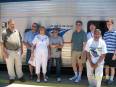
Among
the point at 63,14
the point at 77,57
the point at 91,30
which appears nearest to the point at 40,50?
the point at 77,57

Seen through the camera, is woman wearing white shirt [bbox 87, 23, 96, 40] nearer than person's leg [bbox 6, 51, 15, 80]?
No

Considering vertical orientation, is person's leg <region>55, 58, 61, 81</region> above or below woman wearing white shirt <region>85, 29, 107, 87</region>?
below

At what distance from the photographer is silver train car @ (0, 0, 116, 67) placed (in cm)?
1106

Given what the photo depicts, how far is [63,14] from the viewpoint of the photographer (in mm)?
11352

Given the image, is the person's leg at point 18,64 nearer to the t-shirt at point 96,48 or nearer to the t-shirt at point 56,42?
the t-shirt at point 56,42

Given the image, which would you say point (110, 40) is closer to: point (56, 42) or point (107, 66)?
point (107, 66)

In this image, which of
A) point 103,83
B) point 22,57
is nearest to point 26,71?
point 22,57

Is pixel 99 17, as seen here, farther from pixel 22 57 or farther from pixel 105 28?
pixel 22 57

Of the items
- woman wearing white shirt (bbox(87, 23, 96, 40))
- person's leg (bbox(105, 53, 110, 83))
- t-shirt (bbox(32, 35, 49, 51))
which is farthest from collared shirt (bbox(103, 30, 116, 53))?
t-shirt (bbox(32, 35, 49, 51))

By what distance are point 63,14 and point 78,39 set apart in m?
0.97

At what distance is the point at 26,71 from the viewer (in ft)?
41.3

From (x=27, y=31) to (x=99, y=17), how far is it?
2303 mm

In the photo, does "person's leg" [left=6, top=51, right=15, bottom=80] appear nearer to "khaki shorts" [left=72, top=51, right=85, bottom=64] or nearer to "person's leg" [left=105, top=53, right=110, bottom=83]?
"khaki shorts" [left=72, top=51, right=85, bottom=64]

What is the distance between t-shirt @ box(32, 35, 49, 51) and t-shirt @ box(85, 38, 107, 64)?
173 centimetres
